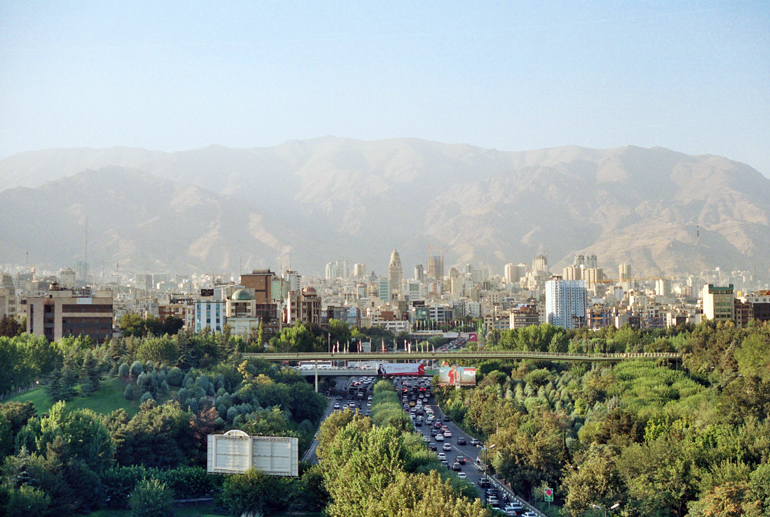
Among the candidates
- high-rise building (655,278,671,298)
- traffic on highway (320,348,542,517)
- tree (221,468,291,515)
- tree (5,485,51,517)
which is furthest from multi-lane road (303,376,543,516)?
high-rise building (655,278,671,298)

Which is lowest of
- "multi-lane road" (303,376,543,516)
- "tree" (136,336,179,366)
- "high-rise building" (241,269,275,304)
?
"multi-lane road" (303,376,543,516)

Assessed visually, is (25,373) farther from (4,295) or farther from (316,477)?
(4,295)

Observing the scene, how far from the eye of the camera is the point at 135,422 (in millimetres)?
33344

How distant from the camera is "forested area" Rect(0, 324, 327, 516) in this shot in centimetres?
2725

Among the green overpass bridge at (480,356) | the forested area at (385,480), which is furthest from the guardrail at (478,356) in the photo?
the forested area at (385,480)

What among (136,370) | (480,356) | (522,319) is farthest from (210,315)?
(522,319)

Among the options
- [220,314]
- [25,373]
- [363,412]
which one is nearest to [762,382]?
[363,412]

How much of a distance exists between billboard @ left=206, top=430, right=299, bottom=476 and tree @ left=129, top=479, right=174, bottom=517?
163 centimetres

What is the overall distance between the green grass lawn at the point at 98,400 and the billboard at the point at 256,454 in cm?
1068

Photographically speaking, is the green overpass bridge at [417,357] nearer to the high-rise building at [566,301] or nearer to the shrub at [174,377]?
the shrub at [174,377]

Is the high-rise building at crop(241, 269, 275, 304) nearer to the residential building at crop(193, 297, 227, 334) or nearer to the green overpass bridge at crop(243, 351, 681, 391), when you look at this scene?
the residential building at crop(193, 297, 227, 334)

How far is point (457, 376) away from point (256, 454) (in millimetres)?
28187

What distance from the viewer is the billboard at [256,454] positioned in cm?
2705

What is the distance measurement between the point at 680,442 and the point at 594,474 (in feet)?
14.3
